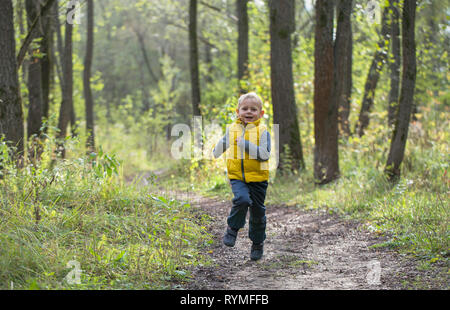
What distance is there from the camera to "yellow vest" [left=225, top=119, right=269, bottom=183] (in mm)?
5266

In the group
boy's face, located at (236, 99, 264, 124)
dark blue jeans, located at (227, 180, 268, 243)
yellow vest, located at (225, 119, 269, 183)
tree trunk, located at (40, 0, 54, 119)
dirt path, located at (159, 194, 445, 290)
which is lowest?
dirt path, located at (159, 194, 445, 290)

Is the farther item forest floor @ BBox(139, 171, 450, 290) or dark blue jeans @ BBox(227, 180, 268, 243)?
dark blue jeans @ BBox(227, 180, 268, 243)

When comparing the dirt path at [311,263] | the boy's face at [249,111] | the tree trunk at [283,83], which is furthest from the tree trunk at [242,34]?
the boy's face at [249,111]

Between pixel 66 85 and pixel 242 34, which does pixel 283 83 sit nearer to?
pixel 242 34

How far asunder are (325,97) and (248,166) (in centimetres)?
562

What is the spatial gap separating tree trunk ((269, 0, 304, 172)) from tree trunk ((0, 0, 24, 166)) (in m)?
6.04

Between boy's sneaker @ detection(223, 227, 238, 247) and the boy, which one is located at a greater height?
the boy

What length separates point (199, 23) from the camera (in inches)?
1357

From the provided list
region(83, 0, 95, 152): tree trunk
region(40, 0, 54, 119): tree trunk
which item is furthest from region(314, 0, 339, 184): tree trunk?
region(83, 0, 95, 152): tree trunk

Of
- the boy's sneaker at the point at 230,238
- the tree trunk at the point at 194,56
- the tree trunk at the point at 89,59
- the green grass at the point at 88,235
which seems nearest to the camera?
the green grass at the point at 88,235

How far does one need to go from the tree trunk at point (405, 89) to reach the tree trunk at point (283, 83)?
125 inches

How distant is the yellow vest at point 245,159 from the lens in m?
5.27

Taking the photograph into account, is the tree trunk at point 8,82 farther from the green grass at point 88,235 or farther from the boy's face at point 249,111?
the boy's face at point 249,111

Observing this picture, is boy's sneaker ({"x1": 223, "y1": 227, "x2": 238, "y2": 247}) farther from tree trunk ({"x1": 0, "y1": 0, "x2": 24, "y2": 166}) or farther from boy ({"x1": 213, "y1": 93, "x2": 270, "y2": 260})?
tree trunk ({"x1": 0, "y1": 0, "x2": 24, "y2": 166})
